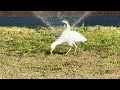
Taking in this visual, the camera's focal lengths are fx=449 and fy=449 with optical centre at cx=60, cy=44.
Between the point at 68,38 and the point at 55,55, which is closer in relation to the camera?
the point at 55,55

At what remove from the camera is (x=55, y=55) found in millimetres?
7387

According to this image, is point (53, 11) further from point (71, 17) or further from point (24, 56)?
point (24, 56)

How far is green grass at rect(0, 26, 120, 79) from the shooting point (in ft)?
21.3

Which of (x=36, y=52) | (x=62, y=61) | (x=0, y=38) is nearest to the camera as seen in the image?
(x=62, y=61)

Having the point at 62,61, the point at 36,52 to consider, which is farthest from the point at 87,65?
the point at 36,52

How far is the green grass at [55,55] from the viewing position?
21.3ft

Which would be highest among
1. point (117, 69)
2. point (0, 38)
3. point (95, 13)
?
point (95, 13)

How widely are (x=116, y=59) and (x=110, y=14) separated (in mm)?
1643

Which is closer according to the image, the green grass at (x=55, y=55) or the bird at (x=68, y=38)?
the green grass at (x=55, y=55)

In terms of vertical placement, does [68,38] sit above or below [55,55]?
above

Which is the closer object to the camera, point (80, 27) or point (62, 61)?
point (62, 61)

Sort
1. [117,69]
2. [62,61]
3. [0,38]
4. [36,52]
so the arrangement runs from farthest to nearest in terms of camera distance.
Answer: [0,38]
[36,52]
[62,61]
[117,69]

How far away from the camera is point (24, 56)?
738 cm

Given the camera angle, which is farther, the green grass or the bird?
the bird
